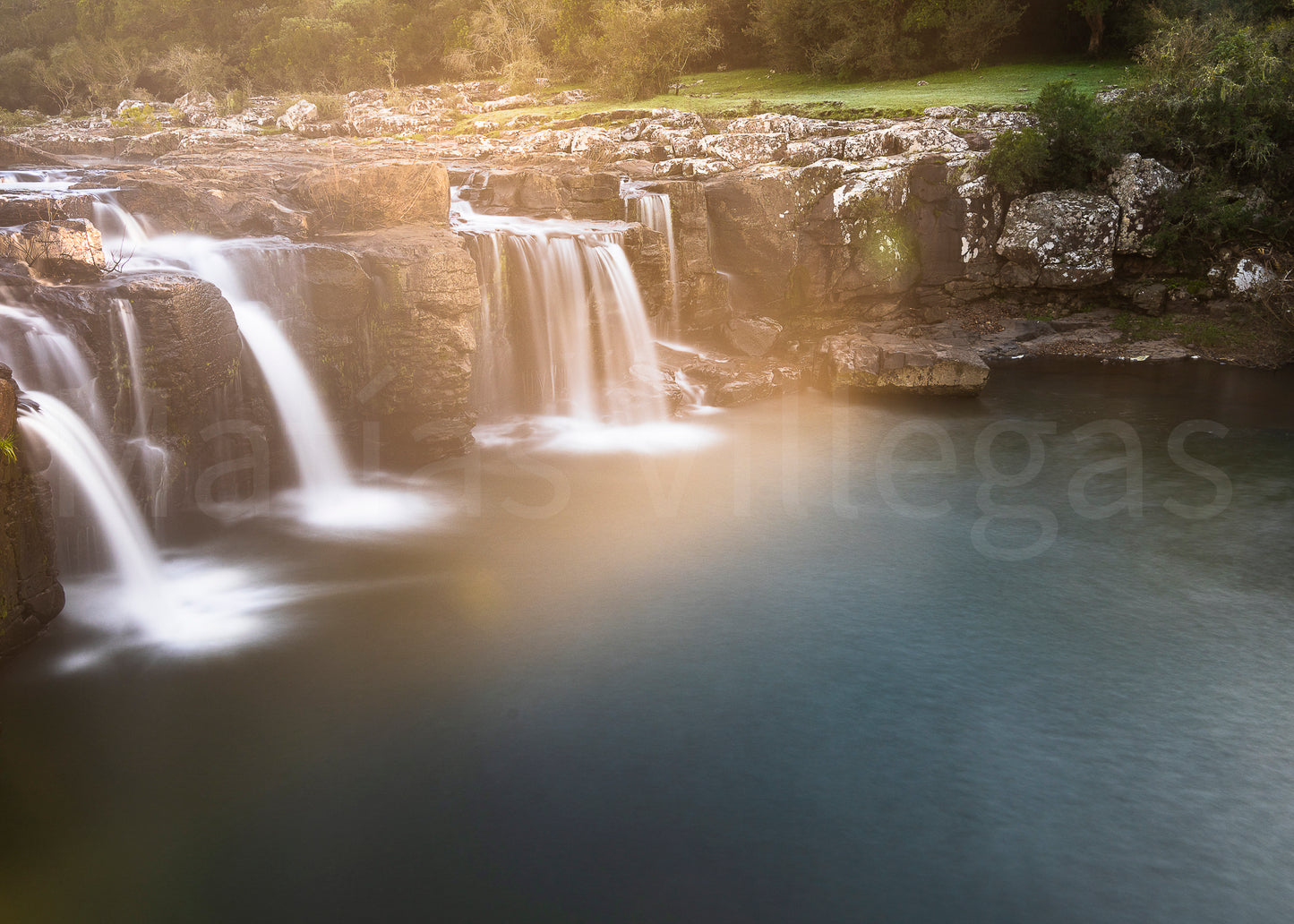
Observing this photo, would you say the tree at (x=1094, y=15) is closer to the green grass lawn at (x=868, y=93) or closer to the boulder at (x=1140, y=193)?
the green grass lawn at (x=868, y=93)

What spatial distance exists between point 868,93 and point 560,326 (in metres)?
20.0

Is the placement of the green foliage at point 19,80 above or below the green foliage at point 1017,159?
above

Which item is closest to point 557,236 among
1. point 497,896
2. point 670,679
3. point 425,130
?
point 670,679

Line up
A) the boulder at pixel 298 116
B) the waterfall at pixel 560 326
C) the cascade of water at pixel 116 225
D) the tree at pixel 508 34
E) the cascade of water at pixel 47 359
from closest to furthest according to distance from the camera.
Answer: the cascade of water at pixel 47 359 < the cascade of water at pixel 116 225 < the waterfall at pixel 560 326 < the boulder at pixel 298 116 < the tree at pixel 508 34

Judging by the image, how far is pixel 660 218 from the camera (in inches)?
859

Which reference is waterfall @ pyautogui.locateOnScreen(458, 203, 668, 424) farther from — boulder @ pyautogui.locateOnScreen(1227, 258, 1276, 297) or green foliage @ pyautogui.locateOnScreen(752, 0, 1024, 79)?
green foliage @ pyautogui.locateOnScreen(752, 0, 1024, 79)

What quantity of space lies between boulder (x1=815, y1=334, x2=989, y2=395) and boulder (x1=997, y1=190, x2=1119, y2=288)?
15.4ft

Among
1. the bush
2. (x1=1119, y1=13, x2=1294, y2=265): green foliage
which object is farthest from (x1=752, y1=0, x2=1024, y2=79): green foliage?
(x1=1119, y1=13, x2=1294, y2=265): green foliage

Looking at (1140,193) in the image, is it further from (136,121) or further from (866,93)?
(136,121)

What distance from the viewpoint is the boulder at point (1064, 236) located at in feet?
75.3

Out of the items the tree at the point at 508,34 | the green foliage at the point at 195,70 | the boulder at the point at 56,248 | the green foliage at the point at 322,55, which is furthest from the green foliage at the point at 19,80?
the boulder at the point at 56,248

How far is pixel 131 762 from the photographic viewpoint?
318 inches

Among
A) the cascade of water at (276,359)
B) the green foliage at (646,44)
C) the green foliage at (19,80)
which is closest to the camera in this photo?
the cascade of water at (276,359)

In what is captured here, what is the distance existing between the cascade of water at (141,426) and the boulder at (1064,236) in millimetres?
21517
